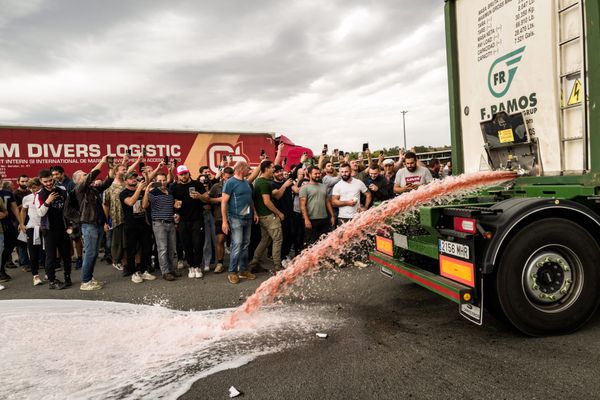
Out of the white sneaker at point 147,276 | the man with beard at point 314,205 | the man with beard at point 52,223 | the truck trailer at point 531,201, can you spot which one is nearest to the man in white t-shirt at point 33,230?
the man with beard at point 52,223

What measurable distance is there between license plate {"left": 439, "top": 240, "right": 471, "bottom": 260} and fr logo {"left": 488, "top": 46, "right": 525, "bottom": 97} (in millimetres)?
2158

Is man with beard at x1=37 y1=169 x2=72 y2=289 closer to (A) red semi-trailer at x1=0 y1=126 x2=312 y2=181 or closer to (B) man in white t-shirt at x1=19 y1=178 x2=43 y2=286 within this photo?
(B) man in white t-shirt at x1=19 y1=178 x2=43 y2=286

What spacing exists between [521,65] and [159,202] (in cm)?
571

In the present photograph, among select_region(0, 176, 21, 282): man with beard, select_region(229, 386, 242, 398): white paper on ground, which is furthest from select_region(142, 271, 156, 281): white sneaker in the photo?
select_region(229, 386, 242, 398): white paper on ground

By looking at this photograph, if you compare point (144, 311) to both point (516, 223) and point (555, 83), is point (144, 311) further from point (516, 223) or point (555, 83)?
point (555, 83)

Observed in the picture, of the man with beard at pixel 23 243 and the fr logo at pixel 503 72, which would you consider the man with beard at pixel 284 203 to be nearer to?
the fr logo at pixel 503 72

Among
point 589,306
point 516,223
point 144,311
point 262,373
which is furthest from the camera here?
point 144,311

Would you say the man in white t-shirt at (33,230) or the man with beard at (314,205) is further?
the man with beard at (314,205)

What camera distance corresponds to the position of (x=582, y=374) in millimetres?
2830

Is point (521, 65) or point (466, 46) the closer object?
point (521, 65)

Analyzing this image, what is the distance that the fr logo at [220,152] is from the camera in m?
14.9

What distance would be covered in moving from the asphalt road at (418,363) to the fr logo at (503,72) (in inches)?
102

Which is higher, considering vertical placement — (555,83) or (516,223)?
(555,83)

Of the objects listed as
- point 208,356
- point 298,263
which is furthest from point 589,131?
point 208,356
